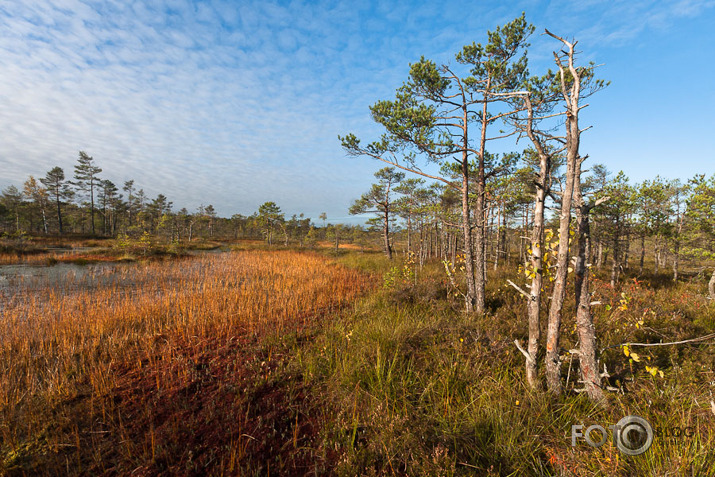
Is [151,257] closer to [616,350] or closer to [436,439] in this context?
[436,439]

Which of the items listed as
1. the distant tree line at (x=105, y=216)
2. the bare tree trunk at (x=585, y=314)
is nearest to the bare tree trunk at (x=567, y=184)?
the bare tree trunk at (x=585, y=314)

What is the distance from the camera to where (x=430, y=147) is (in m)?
5.70

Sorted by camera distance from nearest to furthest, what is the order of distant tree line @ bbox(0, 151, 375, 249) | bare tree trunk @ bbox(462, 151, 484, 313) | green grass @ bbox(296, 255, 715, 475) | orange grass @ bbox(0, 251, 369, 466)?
1. green grass @ bbox(296, 255, 715, 475)
2. orange grass @ bbox(0, 251, 369, 466)
3. bare tree trunk @ bbox(462, 151, 484, 313)
4. distant tree line @ bbox(0, 151, 375, 249)

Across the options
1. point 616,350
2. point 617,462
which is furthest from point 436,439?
point 616,350

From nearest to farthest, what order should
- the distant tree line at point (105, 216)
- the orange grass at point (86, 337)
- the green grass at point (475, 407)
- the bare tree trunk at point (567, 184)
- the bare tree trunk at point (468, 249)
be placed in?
1. the green grass at point (475, 407)
2. the bare tree trunk at point (567, 184)
3. the orange grass at point (86, 337)
4. the bare tree trunk at point (468, 249)
5. the distant tree line at point (105, 216)

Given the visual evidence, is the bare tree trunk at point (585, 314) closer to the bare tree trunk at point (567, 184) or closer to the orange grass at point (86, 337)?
the bare tree trunk at point (567, 184)

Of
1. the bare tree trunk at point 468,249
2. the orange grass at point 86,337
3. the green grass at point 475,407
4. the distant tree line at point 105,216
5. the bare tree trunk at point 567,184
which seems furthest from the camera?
the distant tree line at point 105,216

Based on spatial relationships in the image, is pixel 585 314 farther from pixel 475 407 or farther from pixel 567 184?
pixel 475 407

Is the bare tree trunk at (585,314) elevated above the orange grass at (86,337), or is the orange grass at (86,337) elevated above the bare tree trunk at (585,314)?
the bare tree trunk at (585,314)

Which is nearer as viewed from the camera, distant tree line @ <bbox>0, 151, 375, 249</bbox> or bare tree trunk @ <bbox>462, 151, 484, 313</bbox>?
bare tree trunk @ <bbox>462, 151, 484, 313</bbox>

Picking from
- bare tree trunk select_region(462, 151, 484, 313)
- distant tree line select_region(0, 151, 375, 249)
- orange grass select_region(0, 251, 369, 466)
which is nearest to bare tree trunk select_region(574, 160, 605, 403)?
bare tree trunk select_region(462, 151, 484, 313)

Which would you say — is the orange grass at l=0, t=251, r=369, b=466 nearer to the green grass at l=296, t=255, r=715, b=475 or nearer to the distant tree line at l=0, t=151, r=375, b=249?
the green grass at l=296, t=255, r=715, b=475

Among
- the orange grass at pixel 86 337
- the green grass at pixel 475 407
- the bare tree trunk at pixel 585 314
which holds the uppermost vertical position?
the bare tree trunk at pixel 585 314

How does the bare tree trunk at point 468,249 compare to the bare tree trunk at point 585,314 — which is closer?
the bare tree trunk at point 585,314
